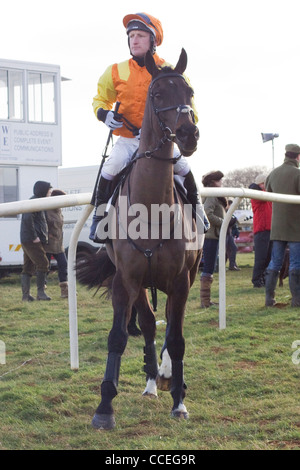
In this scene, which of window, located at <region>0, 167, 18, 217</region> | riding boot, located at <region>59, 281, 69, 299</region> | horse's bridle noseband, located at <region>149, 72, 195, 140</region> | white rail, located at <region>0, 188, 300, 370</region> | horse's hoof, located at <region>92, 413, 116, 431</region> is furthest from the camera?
window, located at <region>0, 167, 18, 217</region>

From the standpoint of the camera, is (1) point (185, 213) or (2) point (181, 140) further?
(1) point (185, 213)

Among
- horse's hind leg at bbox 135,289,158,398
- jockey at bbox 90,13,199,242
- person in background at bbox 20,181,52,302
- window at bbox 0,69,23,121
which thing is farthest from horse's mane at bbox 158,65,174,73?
window at bbox 0,69,23,121

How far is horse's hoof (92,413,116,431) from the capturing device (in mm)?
4414

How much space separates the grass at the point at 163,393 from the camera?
415cm

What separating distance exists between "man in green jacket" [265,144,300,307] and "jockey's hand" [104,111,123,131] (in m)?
5.12

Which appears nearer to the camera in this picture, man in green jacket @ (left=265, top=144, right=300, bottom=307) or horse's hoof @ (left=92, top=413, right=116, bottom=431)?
horse's hoof @ (left=92, top=413, right=116, bottom=431)

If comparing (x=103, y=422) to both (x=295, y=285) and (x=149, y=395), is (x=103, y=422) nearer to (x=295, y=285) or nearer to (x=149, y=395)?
(x=149, y=395)

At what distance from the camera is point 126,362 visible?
6.38 metres

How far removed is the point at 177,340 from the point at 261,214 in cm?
755

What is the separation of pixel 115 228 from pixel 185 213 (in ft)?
1.66

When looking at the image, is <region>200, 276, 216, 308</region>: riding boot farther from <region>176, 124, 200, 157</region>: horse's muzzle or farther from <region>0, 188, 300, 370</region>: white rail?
<region>176, 124, 200, 157</region>: horse's muzzle

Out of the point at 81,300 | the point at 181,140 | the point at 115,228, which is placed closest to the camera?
the point at 181,140
